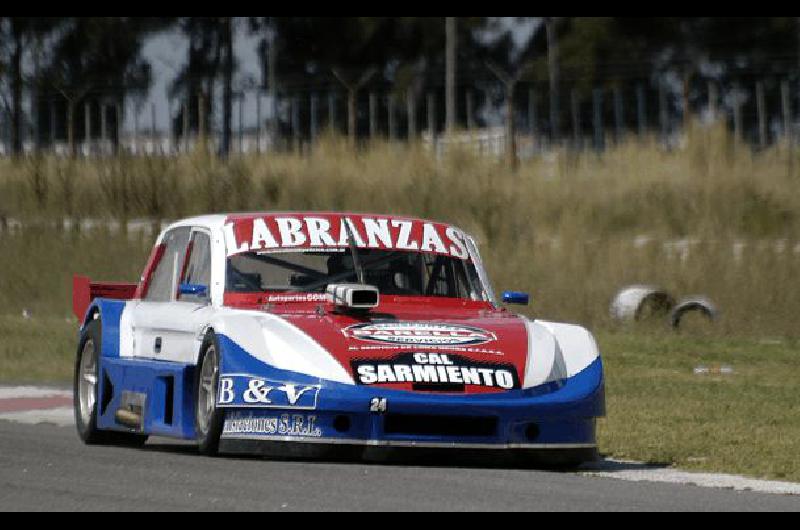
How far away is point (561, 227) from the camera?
1085 inches

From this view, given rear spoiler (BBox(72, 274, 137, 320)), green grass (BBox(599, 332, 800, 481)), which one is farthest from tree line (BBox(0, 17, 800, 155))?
rear spoiler (BBox(72, 274, 137, 320))

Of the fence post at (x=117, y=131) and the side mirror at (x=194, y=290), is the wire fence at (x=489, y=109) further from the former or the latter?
the side mirror at (x=194, y=290)

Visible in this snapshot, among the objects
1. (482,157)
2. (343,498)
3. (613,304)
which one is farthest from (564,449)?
(482,157)

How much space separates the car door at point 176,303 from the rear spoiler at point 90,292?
55 centimetres

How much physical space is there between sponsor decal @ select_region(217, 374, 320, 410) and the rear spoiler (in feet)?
9.50

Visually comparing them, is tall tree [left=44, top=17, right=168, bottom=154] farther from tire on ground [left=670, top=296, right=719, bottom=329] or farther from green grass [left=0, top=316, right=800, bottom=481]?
tire on ground [left=670, top=296, right=719, bottom=329]

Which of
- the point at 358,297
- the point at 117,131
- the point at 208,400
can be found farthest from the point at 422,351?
the point at 117,131

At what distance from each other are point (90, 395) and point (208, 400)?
204 cm

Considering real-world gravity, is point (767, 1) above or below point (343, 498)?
above

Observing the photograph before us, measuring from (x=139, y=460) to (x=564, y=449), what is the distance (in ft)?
7.30

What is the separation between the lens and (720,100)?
5856cm

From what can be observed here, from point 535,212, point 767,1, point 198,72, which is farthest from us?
point 198,72

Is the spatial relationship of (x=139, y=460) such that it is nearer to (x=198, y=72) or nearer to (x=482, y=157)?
(x=482, y=157)

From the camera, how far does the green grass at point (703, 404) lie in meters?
11.6
